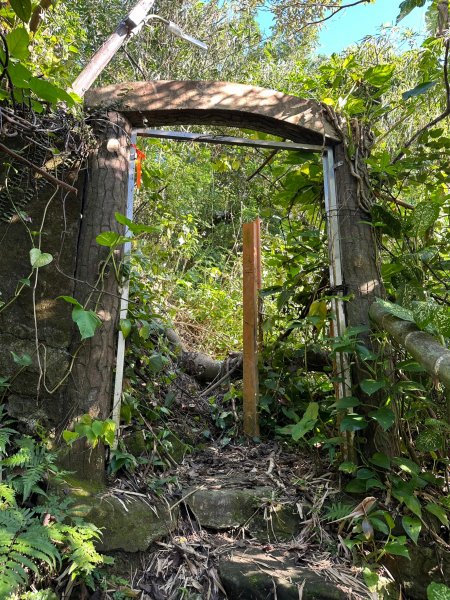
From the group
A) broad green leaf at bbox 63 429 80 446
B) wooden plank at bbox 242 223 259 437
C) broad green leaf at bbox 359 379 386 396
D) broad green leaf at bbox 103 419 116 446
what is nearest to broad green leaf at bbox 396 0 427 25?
wooden plank at bbox 242 223 259 437

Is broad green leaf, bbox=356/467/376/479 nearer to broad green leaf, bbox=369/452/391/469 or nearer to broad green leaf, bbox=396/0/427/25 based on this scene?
broad green leaf, bbox=369/452/391/469

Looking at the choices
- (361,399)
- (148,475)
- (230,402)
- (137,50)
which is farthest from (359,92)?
(137,50)

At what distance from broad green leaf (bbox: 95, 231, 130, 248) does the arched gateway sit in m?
0.21

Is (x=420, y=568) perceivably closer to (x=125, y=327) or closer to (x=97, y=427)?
(x=97, y=427)

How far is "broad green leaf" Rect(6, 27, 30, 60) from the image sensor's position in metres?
2.01

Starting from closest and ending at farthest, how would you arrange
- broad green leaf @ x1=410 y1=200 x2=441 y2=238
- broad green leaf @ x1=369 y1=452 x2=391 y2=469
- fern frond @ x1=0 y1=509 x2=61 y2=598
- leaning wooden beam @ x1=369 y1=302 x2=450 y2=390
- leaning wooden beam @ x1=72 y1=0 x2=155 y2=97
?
fern frond @ x1=0 y1=509 x2=61 y2=598
leaning wooden beam @ x1=369 y1=302 x2=450 y2=390
broad green leaf @ x1=369 y1=452 x2=391 y2=469
broad green leaf @ x1=410 y1=200 x2=441 y2=238
leaning wooden beam @ x1=72 y1=0 x2=155 y2=97

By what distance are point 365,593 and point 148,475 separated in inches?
46.6

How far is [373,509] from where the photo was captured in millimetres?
2445

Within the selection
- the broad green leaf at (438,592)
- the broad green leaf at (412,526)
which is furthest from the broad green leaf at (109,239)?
the broad green leaf at (438,592)

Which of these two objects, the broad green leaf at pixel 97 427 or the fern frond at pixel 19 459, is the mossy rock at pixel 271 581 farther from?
the fern frond at pixel 19 459

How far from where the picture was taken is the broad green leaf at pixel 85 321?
2255 millimetres

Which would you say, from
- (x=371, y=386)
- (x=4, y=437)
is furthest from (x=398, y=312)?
(x=4, y=437)

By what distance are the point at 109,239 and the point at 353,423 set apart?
62.7 inches

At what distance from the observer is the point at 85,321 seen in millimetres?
2301
